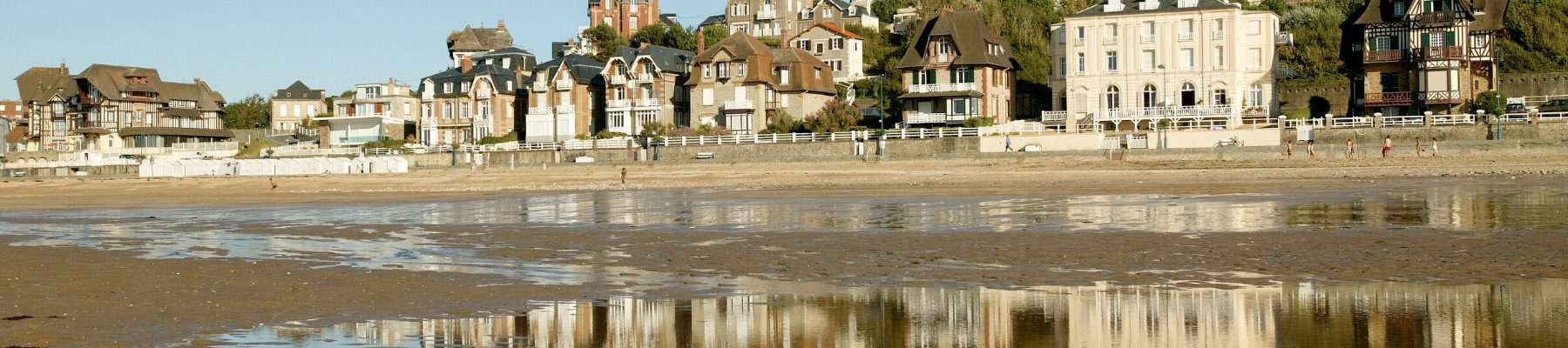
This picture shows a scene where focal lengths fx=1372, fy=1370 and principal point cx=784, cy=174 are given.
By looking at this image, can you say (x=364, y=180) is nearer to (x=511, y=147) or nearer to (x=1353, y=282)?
(x=511, y=147)

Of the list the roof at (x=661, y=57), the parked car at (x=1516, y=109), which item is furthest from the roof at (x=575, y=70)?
the parked car at (x=1516, y=109)

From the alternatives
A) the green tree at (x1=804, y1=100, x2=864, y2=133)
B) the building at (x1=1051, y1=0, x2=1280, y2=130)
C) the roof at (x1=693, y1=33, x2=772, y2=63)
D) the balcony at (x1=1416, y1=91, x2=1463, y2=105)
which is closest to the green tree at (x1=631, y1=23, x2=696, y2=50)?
the roof at (x1=693, y1=33, x2=772, y2=63)

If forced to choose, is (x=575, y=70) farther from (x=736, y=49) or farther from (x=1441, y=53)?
(x=1441, y=53)

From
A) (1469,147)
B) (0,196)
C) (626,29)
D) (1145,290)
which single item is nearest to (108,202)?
(0,196)

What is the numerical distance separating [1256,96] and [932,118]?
48.8 ft

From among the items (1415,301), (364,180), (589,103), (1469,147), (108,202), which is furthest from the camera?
(589,103)

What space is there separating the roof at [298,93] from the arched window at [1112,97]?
66.5 m

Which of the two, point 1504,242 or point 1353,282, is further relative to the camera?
point 1504,242

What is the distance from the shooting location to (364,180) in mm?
53375

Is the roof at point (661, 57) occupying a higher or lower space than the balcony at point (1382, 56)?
higher

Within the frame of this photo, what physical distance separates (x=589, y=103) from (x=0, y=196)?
117 feet

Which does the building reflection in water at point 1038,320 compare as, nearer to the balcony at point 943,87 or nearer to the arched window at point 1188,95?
the arched window at point 1188,95

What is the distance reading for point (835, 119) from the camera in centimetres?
6606

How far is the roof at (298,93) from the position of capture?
105688 millimetres
